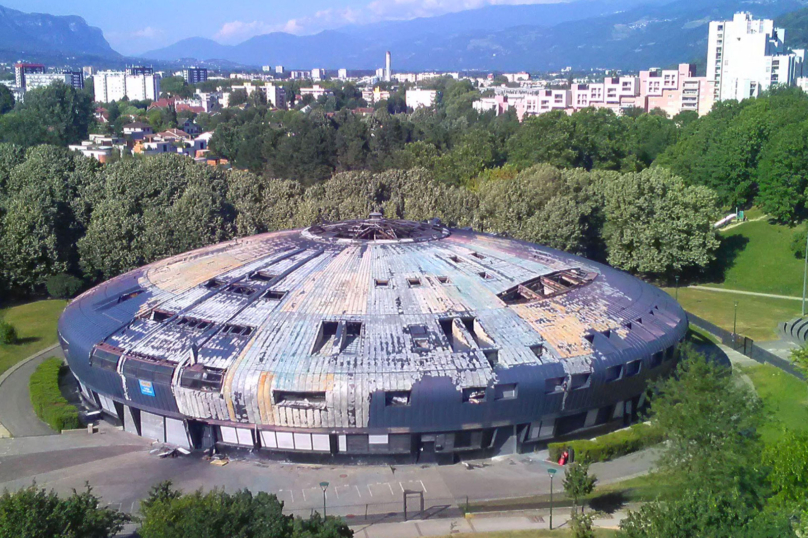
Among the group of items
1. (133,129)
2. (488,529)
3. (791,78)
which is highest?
(791,78)

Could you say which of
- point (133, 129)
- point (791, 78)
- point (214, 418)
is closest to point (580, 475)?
point (214, 418)

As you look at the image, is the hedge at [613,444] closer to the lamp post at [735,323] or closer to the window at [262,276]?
the window at [262,276]

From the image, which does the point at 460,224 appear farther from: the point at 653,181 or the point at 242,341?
the point at 242,341

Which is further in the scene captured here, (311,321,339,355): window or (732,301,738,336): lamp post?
(732,301,738,336): lamp post

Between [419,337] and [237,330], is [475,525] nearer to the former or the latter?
[419,337]

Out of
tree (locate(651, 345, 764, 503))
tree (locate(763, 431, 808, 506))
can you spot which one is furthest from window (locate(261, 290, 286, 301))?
tree (locate(763, 431, 808, 506))

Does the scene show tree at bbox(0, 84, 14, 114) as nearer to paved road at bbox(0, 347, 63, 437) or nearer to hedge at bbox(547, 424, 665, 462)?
paved road at bbox(0, 347, 63, 437)
